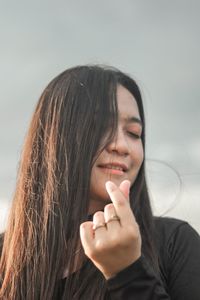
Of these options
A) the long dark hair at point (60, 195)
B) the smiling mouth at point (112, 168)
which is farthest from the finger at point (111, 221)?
the smiling mouth at point (112, 168)

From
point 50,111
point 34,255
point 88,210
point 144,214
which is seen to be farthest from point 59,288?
point 50,111

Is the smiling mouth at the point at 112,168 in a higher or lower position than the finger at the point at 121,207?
higher

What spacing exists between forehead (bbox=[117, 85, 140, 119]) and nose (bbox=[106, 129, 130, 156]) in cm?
21

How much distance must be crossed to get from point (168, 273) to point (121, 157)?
796mm

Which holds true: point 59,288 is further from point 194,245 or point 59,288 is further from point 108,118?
point 108,118

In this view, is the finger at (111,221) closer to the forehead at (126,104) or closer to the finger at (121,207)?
the finger at (121,207)

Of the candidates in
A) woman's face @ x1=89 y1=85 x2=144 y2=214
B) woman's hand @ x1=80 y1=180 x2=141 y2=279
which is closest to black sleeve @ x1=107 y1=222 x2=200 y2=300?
woman's hand @ x1=80 y1=180 x2=141 y2=279

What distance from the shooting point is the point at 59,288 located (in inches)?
128

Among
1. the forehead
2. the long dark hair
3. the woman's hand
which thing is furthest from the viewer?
the forehead

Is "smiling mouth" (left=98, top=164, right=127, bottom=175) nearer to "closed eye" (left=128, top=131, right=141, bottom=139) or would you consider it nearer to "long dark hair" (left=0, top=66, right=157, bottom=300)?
"long dark hair" (left=0, top=66, right=157, bottom=300)

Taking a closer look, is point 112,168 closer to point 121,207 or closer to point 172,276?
point 172,276

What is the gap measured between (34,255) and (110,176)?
75 centimetres

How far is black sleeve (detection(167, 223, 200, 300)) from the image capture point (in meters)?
2.87

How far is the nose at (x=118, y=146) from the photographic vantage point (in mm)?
3346
